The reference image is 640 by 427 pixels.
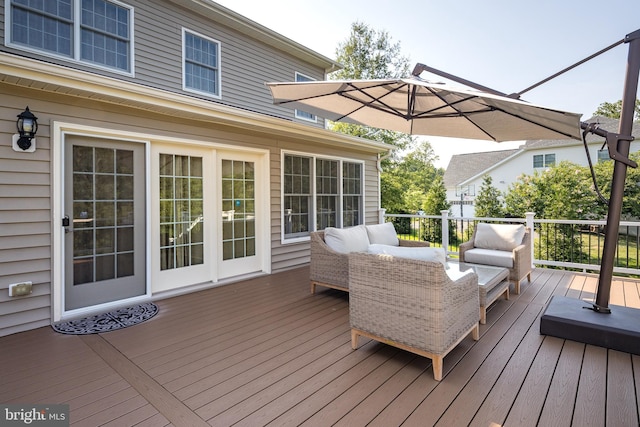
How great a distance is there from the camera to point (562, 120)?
2.76 m

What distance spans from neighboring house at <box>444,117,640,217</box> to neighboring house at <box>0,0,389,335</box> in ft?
42.2

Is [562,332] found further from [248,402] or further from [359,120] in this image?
[359,120]

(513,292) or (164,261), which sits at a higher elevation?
(164,261)

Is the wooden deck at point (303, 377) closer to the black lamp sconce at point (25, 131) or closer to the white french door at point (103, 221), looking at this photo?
the white french door at point (103, 221)

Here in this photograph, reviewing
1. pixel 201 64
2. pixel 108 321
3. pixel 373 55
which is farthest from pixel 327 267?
pixel 373 55

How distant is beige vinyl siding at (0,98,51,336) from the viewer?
120 inches

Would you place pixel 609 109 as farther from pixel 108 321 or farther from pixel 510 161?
pixel 108 321

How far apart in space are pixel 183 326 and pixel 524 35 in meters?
9.74

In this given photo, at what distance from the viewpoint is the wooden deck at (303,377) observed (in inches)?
73.0

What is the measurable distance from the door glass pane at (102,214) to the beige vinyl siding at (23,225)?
26 cm

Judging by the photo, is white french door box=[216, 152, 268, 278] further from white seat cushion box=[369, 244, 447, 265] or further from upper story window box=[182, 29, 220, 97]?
white seat cushion box=[369, 244, 447, 265]

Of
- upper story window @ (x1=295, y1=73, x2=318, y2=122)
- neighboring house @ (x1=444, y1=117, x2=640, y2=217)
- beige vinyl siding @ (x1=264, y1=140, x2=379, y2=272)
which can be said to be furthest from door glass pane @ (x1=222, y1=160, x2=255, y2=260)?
neighboring house @ (x1=444, y1=117, x2=640, y2=217)

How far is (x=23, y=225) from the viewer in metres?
3.15

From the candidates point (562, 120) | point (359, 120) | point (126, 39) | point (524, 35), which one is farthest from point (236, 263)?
point (524, 35)
